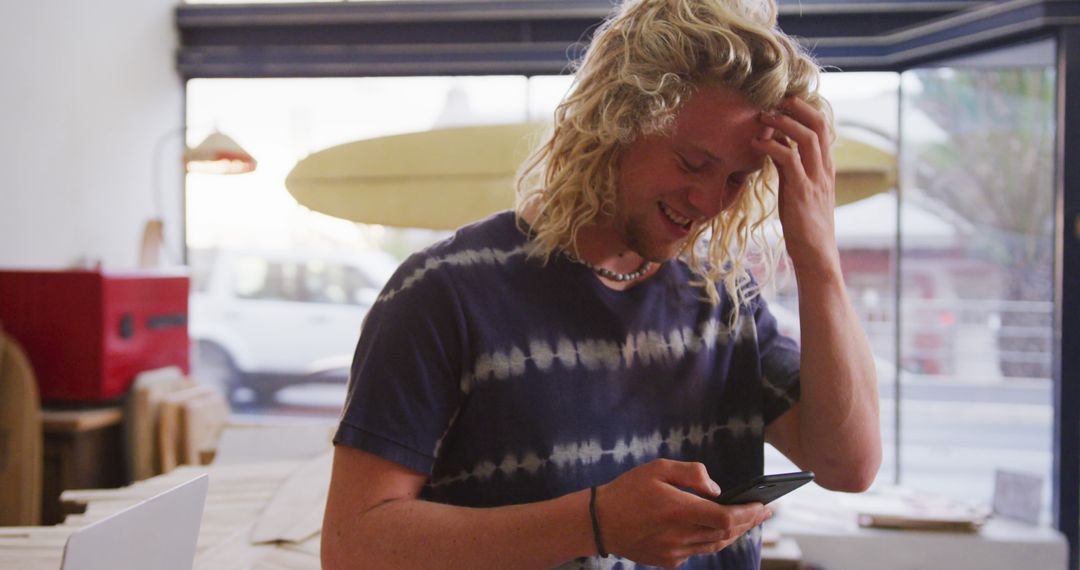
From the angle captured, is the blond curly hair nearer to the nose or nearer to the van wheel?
the nose

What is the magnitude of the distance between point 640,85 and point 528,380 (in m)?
0.39

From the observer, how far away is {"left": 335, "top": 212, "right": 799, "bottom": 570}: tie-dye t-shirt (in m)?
0.93

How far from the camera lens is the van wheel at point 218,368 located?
5320 mm

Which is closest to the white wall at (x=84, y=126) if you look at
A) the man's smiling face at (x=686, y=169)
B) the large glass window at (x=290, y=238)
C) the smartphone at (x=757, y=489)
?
the large glass window at (x=290, y=238)

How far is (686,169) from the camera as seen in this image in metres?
1.05

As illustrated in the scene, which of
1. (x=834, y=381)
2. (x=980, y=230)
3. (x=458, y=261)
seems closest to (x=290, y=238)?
(x=980, y=230)

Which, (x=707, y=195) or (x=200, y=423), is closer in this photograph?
(x=707, y=195)

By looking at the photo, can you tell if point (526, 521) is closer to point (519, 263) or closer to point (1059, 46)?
point (519, 263)

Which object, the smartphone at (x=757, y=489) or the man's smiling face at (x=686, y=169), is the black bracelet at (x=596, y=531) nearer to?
the smartphone at (x=757, y=489)

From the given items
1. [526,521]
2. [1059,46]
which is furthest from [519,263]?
[1059,46]

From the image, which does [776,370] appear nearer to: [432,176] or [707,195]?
[707,195]

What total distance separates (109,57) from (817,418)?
4085mm

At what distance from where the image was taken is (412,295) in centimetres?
96

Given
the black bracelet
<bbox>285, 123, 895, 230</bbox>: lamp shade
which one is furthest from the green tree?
the black bracelet
